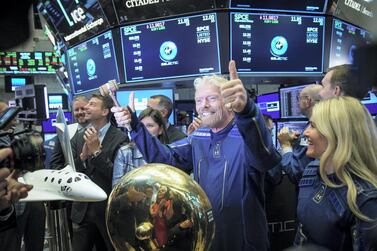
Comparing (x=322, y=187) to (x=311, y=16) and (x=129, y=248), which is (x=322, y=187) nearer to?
(x=129, y=248)

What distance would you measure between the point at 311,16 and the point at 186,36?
1.35 metres

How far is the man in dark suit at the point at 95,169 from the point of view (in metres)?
3.22

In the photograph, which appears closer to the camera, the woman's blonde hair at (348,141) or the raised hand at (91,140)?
the woman's blonde hair at (348,141)

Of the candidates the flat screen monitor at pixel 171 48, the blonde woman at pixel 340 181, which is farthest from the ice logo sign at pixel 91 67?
the blonde woman at pixel 340 181

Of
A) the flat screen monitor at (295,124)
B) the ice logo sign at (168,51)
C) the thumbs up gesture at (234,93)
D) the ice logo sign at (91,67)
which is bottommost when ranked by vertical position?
the flat screen monitor at (295,124)

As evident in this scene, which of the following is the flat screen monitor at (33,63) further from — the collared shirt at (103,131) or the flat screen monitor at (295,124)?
the flat screen monitor at (295,124)

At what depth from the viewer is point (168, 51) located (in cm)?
402

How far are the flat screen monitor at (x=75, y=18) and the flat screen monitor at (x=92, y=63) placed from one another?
3.8 inches

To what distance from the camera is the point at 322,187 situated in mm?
1822

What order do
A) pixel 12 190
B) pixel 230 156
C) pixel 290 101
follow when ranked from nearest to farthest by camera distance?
pixel 12 190, pixel 230 156, pixel 290 101

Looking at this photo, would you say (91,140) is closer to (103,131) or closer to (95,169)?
(95,169)

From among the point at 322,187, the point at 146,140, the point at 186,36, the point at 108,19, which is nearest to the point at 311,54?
the point at 186,36

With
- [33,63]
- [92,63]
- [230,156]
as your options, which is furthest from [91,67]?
[33,63]

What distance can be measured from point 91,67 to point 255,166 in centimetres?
306
